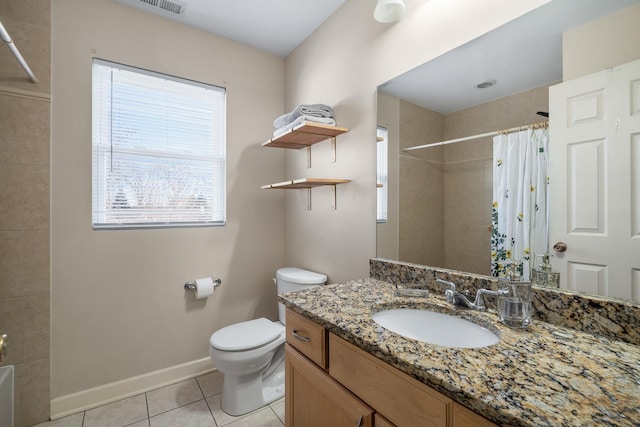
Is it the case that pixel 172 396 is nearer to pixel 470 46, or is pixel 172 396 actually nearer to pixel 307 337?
pixel 307 337

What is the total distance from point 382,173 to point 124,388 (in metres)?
2.18

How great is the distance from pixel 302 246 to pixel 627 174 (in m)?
1.85

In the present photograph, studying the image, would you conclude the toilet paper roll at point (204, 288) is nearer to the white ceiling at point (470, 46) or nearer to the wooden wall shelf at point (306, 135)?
the wooden wall shelf at point (306, 135)

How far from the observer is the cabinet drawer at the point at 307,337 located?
1010mm

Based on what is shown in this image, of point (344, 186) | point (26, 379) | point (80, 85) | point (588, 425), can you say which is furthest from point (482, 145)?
Result: point (26, 379)

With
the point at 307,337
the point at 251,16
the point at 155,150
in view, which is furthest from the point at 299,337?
the point at 251,16

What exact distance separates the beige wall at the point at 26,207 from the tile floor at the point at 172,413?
0.91ft

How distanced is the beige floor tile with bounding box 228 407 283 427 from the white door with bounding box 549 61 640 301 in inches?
64.9

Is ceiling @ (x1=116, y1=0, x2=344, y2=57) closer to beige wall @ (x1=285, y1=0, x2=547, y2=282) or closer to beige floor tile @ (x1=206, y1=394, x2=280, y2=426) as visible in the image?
beige wall @ (x1=285, y1=0, x2=547, y2=282)

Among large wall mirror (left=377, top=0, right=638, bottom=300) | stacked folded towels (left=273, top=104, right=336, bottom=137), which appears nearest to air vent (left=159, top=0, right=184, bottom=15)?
stacked folded towels (left=273, top=104, right=336, bottom=137)

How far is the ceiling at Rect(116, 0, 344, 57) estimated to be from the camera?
1.88 meters

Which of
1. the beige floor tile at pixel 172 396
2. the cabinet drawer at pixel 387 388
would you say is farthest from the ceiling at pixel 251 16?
the beige floor tile at pixel 172 396

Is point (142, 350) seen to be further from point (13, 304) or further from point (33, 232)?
point (33, 232)

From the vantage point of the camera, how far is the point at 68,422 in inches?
65.2
